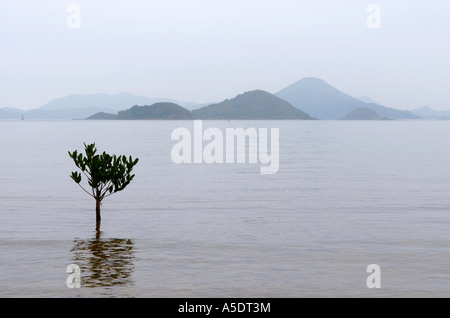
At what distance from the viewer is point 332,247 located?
24281 mm

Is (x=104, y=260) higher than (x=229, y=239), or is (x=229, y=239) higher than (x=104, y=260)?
(x=229, y=239)

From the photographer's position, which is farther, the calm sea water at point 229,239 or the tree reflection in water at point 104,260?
the tree reflection in water at point 104,260

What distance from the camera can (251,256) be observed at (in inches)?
893

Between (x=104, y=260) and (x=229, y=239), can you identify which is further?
(x=229, y=239)

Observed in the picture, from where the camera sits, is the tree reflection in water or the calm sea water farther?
the tree reflection in water

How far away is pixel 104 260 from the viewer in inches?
849

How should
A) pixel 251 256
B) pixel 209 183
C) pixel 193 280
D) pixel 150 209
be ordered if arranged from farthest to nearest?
pixel 209 183
pixel 150 209
pixel 251 256
pixel 193 280

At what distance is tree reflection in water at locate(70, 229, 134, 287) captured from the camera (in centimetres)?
1873

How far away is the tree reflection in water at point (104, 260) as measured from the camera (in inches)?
738
